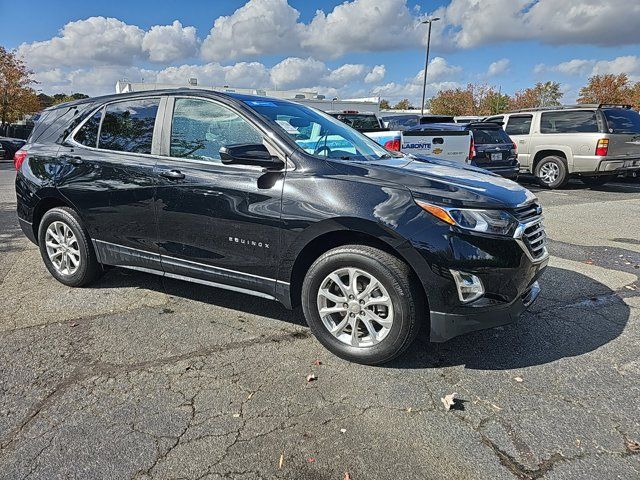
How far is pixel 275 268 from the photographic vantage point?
3.37m

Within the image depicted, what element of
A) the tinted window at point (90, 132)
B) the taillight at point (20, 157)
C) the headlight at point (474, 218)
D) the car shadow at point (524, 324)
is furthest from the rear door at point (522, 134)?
the taillight at point (20, 157)

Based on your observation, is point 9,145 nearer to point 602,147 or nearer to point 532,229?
point 602,147

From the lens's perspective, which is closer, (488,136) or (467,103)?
(488,136)

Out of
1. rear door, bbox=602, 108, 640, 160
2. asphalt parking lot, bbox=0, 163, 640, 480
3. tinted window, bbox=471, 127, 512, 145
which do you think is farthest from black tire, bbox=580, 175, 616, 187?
asphalt parking lot, bbox=0, 163, 640, 480

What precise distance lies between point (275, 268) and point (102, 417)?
139 cm

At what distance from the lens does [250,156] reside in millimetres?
3229

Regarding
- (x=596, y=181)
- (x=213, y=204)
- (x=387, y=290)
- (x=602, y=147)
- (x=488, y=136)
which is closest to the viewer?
(x=387, y=290)

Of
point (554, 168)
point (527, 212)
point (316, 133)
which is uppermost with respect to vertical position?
point (316, 133)

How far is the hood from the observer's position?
2926mm

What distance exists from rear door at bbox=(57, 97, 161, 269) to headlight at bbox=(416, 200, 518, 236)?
86.7 inches

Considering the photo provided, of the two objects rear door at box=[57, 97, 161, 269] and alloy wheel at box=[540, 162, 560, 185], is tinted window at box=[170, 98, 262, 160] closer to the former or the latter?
rear door at box=[57, 97, 161, 269]

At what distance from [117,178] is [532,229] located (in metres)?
3.21

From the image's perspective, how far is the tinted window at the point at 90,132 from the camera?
428cm

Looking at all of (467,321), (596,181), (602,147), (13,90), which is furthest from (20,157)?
(13,90)
